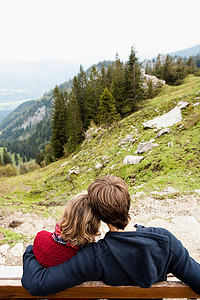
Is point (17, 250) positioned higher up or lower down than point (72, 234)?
lower down

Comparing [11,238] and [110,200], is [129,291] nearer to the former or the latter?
[110,200]

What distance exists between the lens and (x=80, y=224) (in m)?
1.97

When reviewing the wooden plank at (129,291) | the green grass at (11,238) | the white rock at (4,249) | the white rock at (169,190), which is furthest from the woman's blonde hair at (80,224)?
the white rock at (169,190)

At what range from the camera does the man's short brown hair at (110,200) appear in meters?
1.76

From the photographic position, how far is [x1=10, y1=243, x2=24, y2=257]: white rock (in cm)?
522

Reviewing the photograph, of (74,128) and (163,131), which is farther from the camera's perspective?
(74,128)

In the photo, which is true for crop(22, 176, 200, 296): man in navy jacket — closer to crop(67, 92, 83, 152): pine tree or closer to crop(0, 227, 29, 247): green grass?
crop(0, 227, 29, 247): green grass

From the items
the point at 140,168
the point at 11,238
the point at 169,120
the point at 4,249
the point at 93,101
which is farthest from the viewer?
the point at 93,101

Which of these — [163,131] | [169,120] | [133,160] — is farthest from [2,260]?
[169,120]

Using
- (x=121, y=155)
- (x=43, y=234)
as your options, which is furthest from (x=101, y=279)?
(x=121, y=155)

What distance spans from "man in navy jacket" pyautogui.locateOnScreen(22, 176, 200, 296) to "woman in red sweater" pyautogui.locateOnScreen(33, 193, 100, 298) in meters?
0.13

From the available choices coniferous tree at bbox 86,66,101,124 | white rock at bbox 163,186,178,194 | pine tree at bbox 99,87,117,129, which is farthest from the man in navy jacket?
coniferous tree at bbox 86,66,101,124

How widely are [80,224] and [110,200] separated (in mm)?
528

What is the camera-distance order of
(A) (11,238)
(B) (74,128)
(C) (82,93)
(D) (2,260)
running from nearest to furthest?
(D) (2,260) → (A) (11,238) → (B) (74,128) → (C) (82,93)
